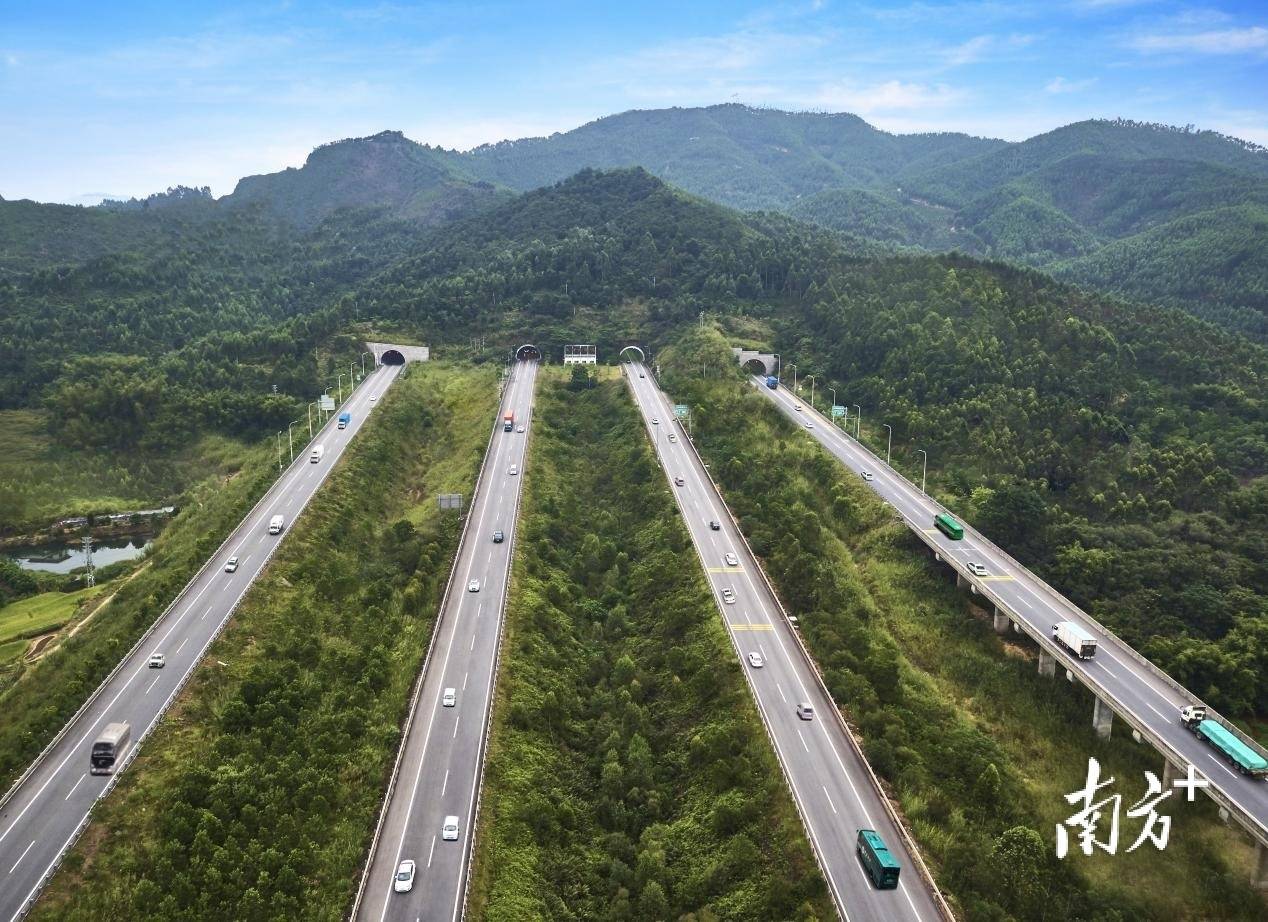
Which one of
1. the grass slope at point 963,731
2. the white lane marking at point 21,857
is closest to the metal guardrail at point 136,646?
the white lane marking at point 21,857

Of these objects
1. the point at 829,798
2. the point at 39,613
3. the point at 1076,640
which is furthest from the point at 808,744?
the point at 39,613

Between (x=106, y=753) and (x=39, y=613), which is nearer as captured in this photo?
(x=106, y=753)

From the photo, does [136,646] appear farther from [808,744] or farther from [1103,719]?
[1103,719]

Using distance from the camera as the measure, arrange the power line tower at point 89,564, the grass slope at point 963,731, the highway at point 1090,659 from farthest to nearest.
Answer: the power line tower at point 89,564 < the highway at point 1090,659 < the grass slope at point 963,731

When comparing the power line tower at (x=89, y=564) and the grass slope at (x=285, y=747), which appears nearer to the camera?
the grass slope at (x=285, y=747)

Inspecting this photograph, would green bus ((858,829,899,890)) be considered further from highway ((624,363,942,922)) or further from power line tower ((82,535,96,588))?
power line tower ((82,535,96,588))

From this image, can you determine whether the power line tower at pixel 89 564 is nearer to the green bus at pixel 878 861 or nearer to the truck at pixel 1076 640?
the green bus at pixel 878 861
